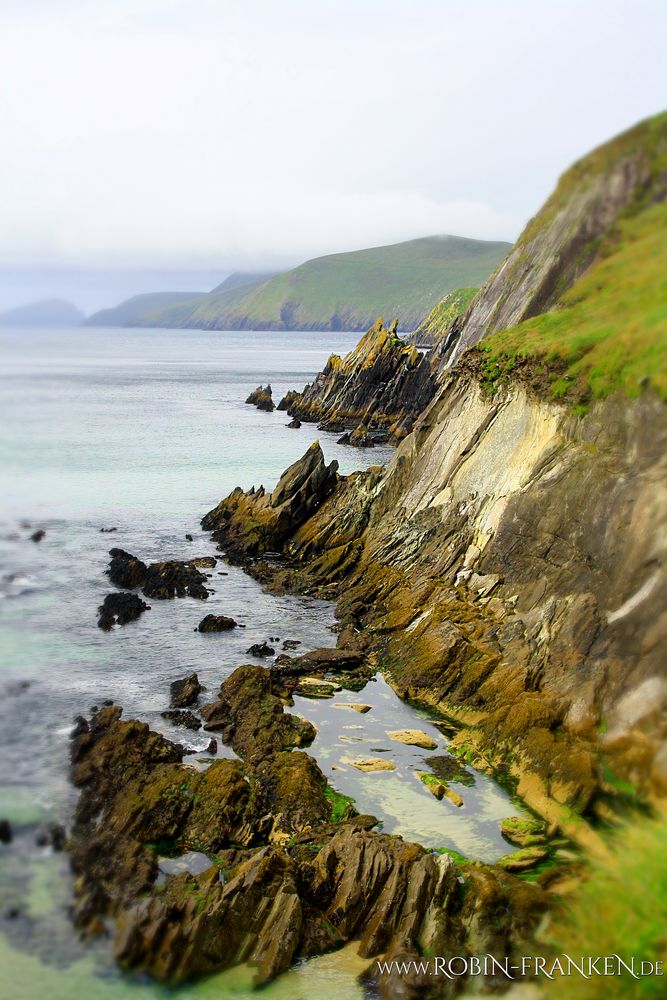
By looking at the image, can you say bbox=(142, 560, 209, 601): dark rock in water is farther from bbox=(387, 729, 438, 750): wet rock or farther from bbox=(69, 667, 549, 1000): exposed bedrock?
bbox=(69, 667, 549, 1000): exposed bedrock

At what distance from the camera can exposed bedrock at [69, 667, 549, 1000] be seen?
14648mm

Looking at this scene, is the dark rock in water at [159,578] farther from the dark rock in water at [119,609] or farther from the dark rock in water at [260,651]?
the dark rock in water at [260,651]

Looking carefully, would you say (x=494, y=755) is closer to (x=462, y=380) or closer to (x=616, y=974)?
(x=616, y=974)

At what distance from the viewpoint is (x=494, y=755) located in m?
21.6

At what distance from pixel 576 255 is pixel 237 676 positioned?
601 inches

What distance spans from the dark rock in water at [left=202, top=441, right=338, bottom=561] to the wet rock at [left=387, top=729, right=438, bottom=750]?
19022 mm

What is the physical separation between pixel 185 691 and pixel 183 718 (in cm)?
147

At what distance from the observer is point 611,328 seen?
21.0 metres

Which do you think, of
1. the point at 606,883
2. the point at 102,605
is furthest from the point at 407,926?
the point at 102,605

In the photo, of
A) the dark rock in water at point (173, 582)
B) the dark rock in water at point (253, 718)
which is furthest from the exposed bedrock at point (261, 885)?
the dark rock in water at point (173, 582)

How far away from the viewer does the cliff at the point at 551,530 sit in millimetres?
16312

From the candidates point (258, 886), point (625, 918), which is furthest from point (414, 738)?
point (625, 918)

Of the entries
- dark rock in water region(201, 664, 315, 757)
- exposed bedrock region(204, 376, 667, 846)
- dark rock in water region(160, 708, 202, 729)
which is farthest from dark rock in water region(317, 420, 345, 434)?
dark rock in water region(160, 708, 202, 729)

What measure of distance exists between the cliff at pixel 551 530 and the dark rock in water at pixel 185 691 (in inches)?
242
